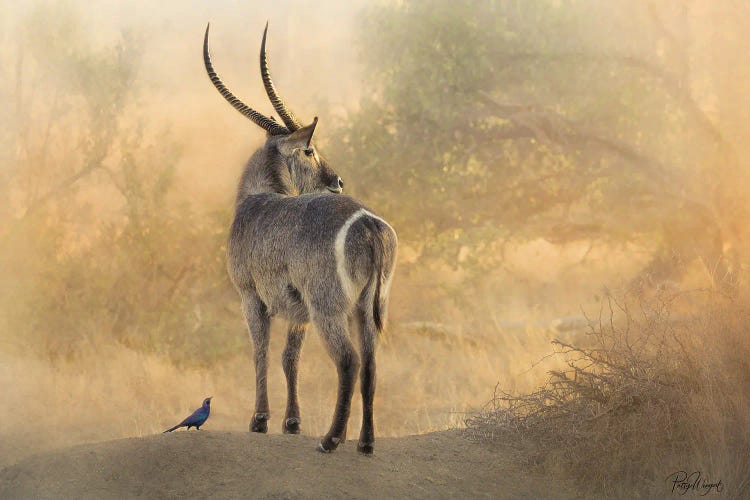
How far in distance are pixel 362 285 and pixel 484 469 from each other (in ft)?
6.65

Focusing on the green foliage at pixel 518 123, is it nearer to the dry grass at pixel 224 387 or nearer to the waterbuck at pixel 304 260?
the dry grass at pixel 224 387

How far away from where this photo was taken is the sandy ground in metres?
6.70

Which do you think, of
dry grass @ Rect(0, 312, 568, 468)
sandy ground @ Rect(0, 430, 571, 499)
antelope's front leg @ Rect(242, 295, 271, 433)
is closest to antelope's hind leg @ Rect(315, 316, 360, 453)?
sandy ground @ Rect(0, 430, 571, 499)

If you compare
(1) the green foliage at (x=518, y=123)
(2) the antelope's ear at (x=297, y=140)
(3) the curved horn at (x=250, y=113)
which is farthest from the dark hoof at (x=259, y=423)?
(1) the green foliage at (x=518, y=123)

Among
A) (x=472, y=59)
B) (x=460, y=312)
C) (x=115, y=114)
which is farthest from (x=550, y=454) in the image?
(x=115, y=114)

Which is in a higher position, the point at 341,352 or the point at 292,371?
the point at 292,371

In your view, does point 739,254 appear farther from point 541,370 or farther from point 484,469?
point 484,469

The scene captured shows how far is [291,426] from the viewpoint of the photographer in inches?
302

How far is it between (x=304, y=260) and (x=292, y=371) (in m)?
1.20

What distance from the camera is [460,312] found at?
16.5 metres

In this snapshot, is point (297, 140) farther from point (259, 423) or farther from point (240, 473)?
point (240, 473)

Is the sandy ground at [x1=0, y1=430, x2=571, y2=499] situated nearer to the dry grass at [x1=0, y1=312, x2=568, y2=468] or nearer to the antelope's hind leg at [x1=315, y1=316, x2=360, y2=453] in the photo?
the antelope's hind leg at [x1=315, y1=316, x2=360, y2=453]

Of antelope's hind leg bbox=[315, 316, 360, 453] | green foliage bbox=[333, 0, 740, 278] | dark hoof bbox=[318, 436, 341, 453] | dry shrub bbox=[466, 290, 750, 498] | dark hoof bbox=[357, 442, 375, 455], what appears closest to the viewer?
antelope's hind leg bbox=[315, 316, 360, 453]

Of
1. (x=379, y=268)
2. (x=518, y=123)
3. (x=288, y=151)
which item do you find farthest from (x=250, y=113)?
(x=518, y=123)
